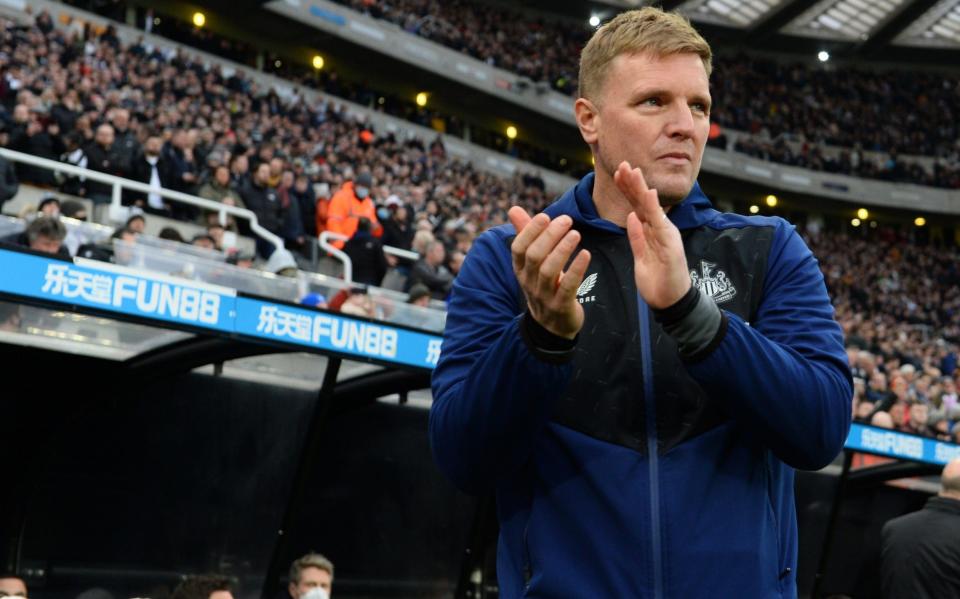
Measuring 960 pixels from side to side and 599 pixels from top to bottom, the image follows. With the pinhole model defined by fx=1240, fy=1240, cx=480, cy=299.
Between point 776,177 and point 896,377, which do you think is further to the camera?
point 776,177

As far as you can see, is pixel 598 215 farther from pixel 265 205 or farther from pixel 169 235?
pixel 265 205

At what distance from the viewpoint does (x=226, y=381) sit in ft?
26.9

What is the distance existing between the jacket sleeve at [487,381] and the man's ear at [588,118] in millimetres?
235

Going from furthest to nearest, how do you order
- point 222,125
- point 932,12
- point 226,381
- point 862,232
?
point 862,232 < point 932,12 < point 222,125 < point 226,381

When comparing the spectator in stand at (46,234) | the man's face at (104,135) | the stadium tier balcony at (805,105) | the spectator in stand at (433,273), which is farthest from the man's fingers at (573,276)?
the stadium tier balcony at (805,105)

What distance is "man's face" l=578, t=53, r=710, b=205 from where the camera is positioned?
2006mm

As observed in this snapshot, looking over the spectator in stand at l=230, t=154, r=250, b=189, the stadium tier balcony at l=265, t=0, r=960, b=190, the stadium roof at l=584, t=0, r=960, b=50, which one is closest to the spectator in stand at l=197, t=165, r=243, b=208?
the spectator in stand at l=230, t=154, r=250, b=189

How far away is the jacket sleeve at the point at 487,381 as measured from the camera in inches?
71.4

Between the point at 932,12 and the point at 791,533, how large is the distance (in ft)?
137

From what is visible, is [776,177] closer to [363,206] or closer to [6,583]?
[363,206]

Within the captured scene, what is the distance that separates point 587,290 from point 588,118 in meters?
0.34

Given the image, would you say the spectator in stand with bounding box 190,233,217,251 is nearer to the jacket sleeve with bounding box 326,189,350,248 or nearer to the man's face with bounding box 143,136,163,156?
the man's face with bounding box 143,136,163,156

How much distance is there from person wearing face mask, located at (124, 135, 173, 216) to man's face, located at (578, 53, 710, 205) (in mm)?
10683

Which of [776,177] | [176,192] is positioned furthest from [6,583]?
[776,177]
